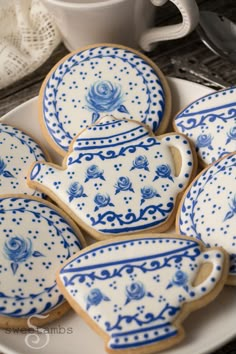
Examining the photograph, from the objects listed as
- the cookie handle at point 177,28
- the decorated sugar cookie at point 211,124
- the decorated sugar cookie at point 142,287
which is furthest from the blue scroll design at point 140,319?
the cookie handle at point 177,28

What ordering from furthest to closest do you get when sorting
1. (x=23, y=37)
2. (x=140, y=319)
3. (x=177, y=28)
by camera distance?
1. (x=23, y=37)
2. (x=177, y=28)
3. (x=140, y=319)

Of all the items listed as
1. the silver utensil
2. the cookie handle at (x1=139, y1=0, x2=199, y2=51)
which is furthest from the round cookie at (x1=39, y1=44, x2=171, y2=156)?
the silver utensil

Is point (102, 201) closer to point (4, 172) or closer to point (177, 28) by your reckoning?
point (4, 172)

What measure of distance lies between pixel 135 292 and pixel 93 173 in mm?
177

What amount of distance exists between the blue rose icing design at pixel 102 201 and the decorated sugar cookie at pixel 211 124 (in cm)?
14

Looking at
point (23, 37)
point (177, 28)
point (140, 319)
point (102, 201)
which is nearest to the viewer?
point (140, 319)

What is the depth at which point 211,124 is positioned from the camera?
2.82 ft

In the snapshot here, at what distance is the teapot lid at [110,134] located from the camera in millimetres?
841

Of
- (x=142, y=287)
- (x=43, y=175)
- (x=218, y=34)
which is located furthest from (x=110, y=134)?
(x=218, y=34)

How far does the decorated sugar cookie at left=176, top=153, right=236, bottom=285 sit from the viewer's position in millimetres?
745

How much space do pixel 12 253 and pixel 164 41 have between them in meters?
0.55

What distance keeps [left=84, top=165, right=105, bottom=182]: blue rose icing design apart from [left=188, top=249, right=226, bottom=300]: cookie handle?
0.56 ft

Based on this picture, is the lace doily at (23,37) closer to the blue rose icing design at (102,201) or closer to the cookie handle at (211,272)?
the blue rose icing design at (102,201)

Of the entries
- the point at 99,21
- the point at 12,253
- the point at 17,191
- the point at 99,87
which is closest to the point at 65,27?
the point at 99,21
